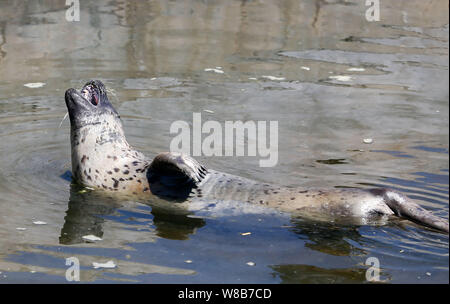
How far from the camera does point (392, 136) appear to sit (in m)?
8.30

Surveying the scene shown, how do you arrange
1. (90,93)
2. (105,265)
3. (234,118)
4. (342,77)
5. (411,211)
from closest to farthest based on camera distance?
(105,265) < (411,211) < (90,93) < (234,118) < (342,77)

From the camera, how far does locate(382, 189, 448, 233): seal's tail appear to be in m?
5.55

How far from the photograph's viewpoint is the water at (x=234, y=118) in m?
5.34

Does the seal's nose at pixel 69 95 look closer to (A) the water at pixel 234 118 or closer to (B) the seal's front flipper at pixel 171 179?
(A) the water at pixel 234 118

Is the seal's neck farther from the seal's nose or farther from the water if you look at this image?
the seal's nose

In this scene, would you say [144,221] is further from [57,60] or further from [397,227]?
[57,60]

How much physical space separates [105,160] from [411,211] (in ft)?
8.35

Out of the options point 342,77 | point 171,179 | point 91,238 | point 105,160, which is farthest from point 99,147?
point 342,77

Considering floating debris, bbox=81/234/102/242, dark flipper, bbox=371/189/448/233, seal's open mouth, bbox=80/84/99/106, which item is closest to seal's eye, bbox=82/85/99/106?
seal's open mouth, bbox=80/84/99/106

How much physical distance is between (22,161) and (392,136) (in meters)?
3.81

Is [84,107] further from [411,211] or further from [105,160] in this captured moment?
[411,211]

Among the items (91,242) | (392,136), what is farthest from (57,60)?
(91,242)

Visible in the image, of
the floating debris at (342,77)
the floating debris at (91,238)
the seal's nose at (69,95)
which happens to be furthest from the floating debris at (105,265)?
the floating debris at (342,77)

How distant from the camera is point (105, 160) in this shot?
21.5 ft
